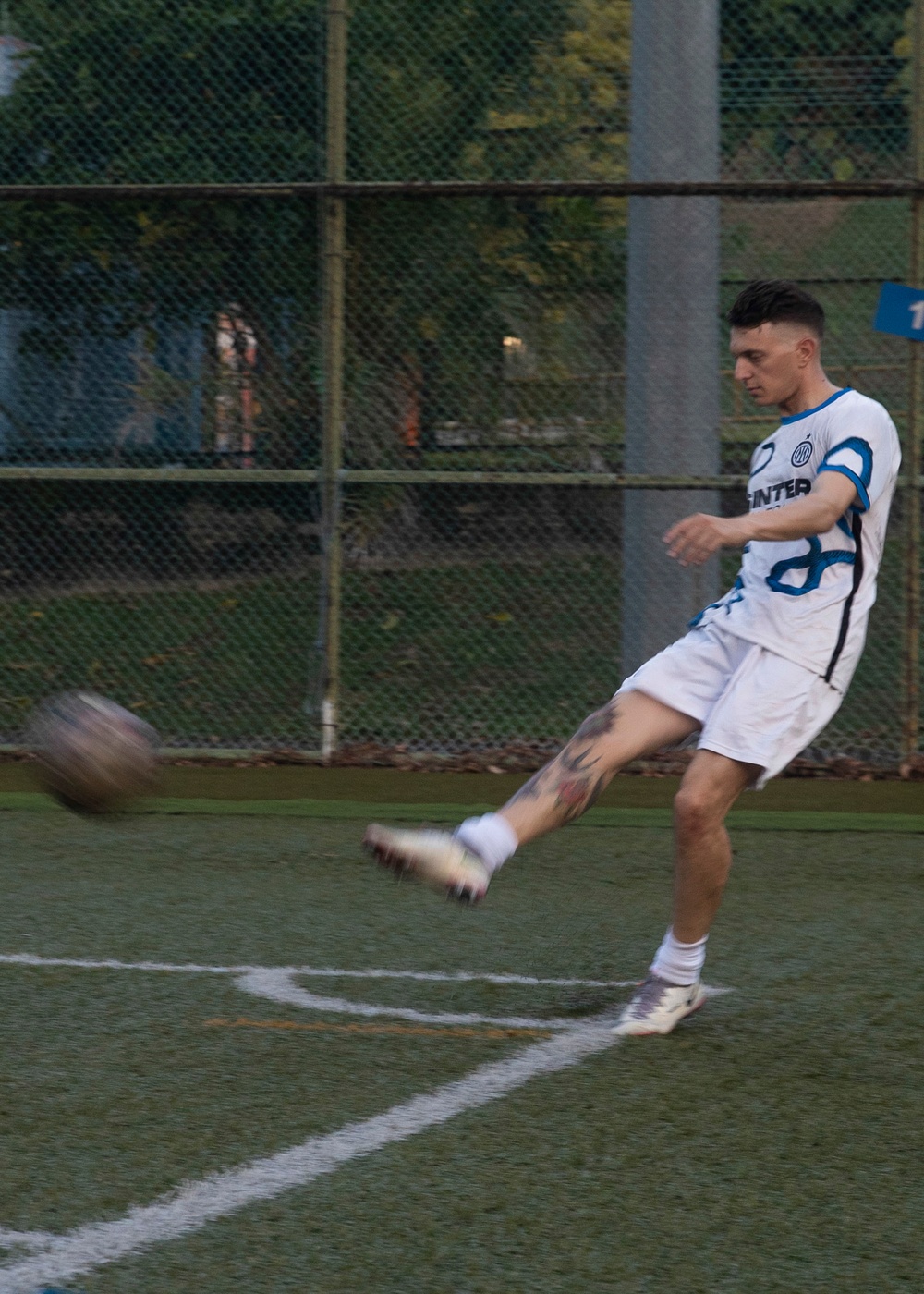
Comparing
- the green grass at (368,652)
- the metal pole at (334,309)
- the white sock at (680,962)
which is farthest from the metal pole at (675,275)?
the white sock at (680,962)

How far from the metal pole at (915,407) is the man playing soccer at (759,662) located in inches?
163

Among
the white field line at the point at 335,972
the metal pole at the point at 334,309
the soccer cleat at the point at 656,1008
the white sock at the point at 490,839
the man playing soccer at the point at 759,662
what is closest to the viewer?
the white sock at the point at 490,839

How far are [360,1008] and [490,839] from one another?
2.56 feet

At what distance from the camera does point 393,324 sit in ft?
29.9

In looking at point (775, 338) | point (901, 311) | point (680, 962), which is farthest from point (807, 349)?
point (901, 311)

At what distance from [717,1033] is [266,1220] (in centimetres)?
170

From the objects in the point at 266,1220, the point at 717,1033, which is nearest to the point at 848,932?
the point at 717,1033

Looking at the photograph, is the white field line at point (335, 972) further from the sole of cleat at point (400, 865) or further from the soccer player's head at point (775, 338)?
the soccer player's head at point (775, 338)

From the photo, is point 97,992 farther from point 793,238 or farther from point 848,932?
point 793,238

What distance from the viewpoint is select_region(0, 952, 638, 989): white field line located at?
5.03 meters

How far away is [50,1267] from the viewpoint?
9.46 feet

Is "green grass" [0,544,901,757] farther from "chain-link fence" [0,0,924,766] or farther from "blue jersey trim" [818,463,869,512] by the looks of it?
"blue jersey trim" [818,463,869,512]

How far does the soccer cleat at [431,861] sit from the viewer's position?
4.04 m

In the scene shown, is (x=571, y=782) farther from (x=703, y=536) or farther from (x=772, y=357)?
(x=772, y=357)
